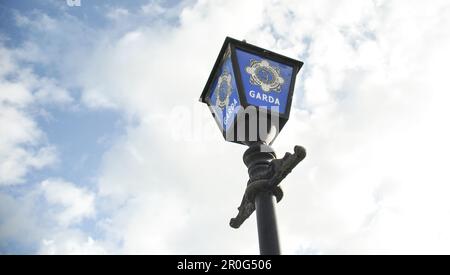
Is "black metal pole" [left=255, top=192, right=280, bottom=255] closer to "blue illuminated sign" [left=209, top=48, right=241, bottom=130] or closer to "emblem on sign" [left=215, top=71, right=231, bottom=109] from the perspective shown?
"blue illuminated sign" [left=209, top=48, right=241, bottom=130]

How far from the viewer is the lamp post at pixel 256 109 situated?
3252 mm

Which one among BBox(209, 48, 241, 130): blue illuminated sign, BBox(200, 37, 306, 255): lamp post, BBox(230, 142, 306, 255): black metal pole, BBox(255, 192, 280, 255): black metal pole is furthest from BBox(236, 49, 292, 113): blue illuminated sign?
BBox(255, 192, 280, 255): black metal pole

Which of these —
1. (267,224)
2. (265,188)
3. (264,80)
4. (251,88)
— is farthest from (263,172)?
(264,80)

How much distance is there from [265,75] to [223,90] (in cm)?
42

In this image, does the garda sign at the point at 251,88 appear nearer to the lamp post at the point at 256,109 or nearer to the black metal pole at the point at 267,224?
the lamp post at the point at 256,109

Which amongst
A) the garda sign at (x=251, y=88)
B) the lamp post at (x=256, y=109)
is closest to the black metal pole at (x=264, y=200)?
the lamp post at (x=256, y=109)

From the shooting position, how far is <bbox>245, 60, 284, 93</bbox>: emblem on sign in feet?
11.9

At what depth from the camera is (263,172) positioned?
3352 millimetres

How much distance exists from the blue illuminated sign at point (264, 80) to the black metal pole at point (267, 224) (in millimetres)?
809

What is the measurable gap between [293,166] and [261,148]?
0.49 meters

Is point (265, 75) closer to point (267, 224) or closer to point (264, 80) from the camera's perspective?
point (264, 80)

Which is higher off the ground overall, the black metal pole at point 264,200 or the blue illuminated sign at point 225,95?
the blue illuminated sign at point 225,95
